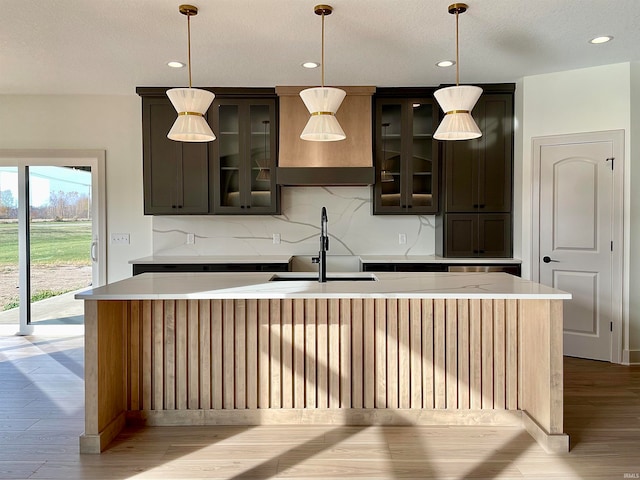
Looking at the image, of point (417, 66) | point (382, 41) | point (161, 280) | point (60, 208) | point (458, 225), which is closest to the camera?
point (161, 280)

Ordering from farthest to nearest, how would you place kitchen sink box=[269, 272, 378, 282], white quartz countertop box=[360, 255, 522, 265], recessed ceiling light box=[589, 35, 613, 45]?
white quartz countertop box=[360, 255, 522, 265] → recessed ceiling light box=[589, 35, 613, 45] → kitchen sink box=[269, 272, 378, 282]

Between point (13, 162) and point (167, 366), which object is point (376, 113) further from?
point (13, 162)

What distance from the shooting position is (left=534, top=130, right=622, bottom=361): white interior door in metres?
4.09

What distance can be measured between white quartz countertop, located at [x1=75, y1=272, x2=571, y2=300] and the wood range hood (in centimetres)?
166

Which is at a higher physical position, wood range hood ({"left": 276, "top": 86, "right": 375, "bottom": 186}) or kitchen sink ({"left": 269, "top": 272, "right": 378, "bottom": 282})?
wood range hood ({"left": 276, "top": 86, "right": 375, "bottom": 186})

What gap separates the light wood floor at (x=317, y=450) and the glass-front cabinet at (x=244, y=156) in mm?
2363

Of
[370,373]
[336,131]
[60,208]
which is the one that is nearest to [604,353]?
[370,373]

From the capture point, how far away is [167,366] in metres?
2.76

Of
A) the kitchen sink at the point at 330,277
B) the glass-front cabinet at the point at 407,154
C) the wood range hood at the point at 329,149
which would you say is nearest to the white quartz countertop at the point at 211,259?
the wood range hood at the point at 329,149

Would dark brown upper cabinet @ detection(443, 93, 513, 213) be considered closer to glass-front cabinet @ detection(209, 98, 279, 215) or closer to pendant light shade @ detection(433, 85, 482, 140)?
glass-front cabinet @ detection(209, 98, 279, 215)

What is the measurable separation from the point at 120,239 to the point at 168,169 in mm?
962

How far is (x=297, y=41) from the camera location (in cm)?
354

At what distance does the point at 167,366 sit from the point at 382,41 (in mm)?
2658

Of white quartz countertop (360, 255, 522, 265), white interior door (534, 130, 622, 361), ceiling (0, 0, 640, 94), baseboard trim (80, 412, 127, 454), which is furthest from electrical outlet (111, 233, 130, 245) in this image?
white interior door (534, 130, 622, 361)
